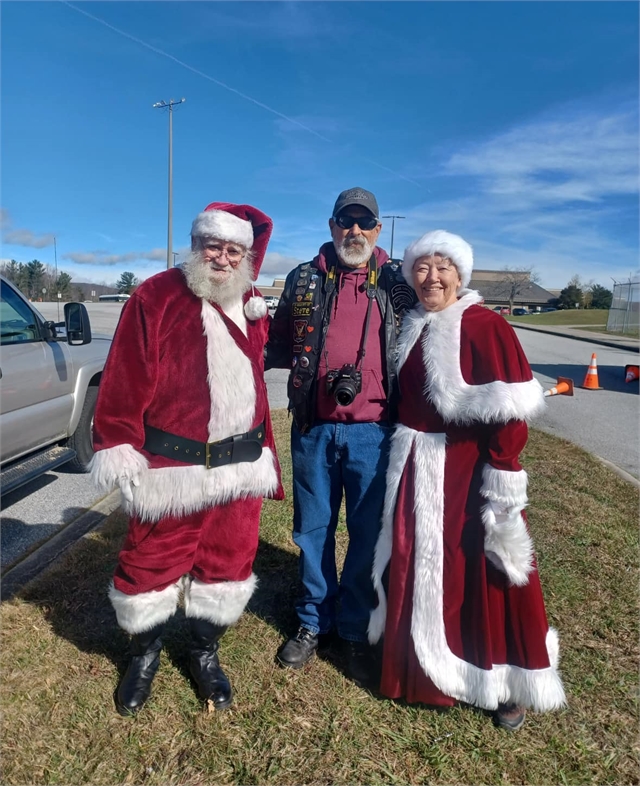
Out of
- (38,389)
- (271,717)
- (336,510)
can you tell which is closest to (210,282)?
(336,510)

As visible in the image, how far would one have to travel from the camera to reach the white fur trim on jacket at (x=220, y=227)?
7.95 feet

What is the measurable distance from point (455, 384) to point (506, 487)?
1.45 ft

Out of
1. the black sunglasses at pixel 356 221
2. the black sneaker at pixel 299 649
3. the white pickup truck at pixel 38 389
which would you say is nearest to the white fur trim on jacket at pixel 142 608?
the black sneaker at pixel 299 649

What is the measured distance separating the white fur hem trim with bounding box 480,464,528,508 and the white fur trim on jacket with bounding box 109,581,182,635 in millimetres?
1411

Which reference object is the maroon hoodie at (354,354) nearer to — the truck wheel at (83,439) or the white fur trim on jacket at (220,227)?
the white fur trim on jacket at (220,227)

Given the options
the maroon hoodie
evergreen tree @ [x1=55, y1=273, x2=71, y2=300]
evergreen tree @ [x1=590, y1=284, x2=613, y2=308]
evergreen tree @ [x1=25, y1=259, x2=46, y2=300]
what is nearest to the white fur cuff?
the maroon hoodie

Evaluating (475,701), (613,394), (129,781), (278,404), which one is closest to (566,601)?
(475,701)

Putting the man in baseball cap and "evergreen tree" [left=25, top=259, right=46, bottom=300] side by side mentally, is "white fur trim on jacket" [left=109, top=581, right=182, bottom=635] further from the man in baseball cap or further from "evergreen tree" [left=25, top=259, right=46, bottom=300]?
"evergreen tree" [left=25, top=259, right=46, bottom=300]

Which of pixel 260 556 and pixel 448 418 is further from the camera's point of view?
pixel 260 556

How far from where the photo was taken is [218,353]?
7.81ft

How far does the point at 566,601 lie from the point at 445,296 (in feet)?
6.68

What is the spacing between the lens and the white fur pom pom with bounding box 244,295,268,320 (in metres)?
2.56

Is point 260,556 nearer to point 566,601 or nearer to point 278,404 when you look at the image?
point 566,601

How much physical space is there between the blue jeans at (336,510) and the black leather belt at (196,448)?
1.29 ft
